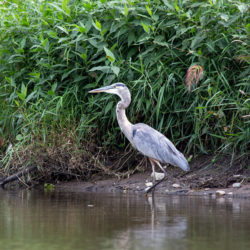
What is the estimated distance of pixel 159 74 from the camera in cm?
676

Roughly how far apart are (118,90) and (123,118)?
373 millimetres

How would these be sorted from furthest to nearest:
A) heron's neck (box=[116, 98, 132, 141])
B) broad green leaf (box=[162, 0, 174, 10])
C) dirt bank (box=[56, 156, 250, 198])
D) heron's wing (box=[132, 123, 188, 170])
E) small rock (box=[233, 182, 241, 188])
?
heron's neck (box=[116, 98, 132, 141])
broad green leaf (box=[162, 0, 174, 10])
heron's wing (box=[132, 123, 188, 170])
dirt bank (box=[56, 156, 250, 198])
small rock (box=[233, 182, 241, 188])

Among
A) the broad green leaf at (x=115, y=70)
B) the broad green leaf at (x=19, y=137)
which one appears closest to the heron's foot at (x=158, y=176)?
the broad green leaf at (x=115, y=70)

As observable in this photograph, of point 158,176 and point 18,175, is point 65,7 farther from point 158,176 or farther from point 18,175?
point 158,176

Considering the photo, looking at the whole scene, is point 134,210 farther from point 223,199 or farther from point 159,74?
point 159,74

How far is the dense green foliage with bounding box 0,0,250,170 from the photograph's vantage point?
6469 millimetres

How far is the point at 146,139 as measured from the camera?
254 inches

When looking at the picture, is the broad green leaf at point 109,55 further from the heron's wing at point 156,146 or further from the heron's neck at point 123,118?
the heron's wing at point 156,146

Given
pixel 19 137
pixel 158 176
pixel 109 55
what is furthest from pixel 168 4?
pixel 19 137

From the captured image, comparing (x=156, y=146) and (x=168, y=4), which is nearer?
(x=156, y=146)

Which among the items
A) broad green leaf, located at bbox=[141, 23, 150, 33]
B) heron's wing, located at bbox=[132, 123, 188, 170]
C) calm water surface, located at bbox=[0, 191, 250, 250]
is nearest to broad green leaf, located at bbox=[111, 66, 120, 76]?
broad green leaf, located at bbox=[141, 23, 150, 33]

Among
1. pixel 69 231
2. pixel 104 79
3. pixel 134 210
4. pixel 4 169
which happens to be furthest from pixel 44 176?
pixel 69 231

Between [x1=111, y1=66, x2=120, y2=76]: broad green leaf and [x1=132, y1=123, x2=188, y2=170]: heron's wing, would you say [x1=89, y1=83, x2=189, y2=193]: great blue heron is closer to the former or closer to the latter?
[x1=132, y1=123, x2=188, y2=170]: heron's wing

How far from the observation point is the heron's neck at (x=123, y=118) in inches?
266
